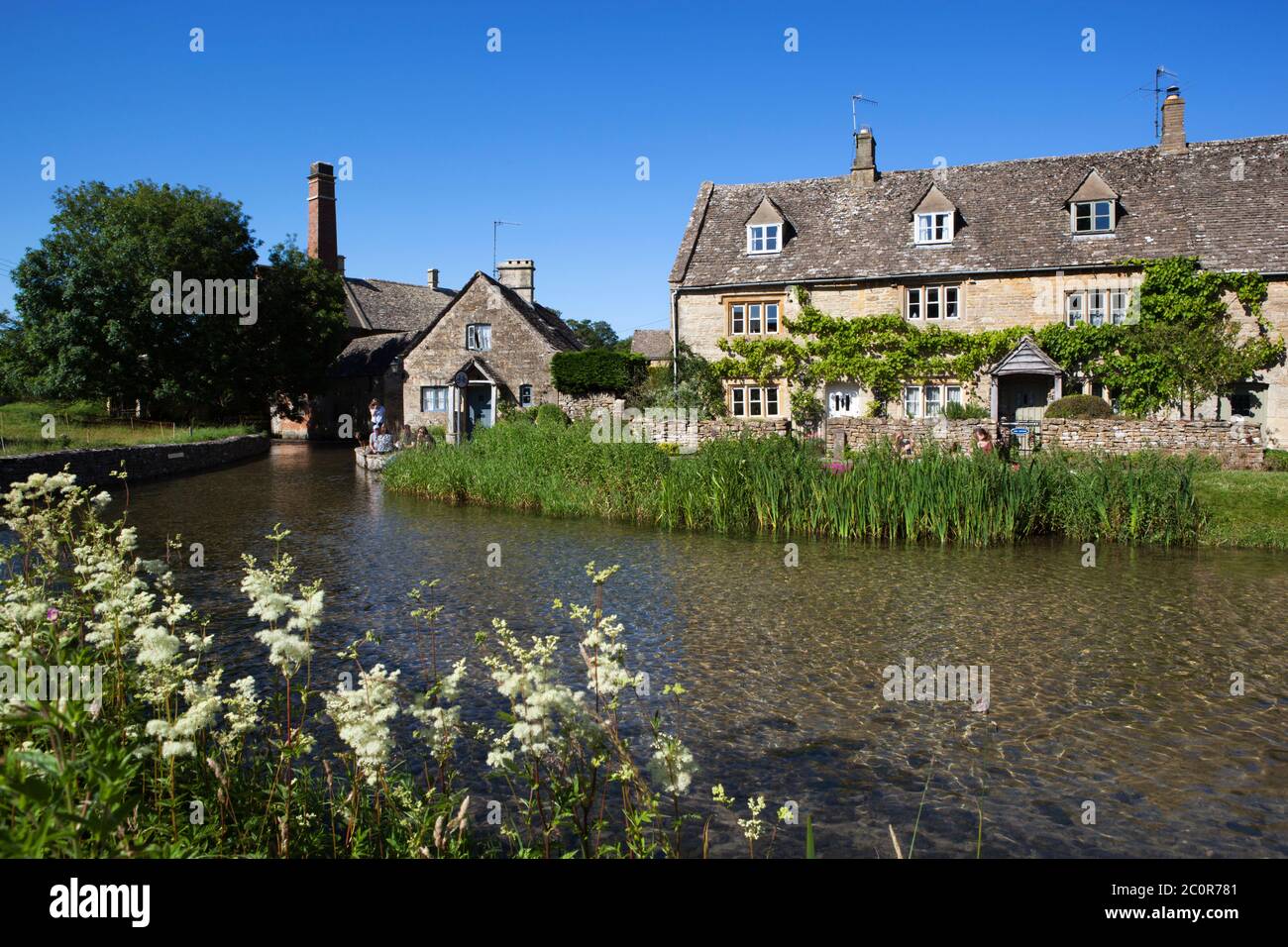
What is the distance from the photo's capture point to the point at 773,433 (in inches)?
803

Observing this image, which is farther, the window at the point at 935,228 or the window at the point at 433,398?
the window at the point at 433,398

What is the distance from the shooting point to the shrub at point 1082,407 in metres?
27.7

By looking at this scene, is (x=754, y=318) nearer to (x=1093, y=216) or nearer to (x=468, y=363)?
(x=1093, y=216)

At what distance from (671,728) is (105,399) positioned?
145ft

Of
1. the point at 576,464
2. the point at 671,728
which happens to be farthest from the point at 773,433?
the point at 671,728

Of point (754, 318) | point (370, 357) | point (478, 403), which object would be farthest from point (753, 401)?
point (370, 357)

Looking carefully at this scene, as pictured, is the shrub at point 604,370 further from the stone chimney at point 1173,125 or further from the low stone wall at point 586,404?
the stone chimney at point 1173,125

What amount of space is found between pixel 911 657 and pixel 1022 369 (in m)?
23.4

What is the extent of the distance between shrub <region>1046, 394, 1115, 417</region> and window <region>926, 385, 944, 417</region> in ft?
15.6

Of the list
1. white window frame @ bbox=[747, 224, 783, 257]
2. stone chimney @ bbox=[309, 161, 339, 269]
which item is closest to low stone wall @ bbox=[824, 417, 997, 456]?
white window frame @ bbox=[747, 224, 783, 257]

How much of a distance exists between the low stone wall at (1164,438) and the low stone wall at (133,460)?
911 inches

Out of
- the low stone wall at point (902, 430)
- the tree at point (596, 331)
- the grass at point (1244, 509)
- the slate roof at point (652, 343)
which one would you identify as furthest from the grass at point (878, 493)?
the tree at point (596, 331)

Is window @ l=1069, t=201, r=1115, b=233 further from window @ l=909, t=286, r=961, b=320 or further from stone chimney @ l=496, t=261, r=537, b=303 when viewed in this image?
stone chimney @ l=496, t=261, r=537, b=303

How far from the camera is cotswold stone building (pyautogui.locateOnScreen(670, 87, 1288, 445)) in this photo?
30.4 m
